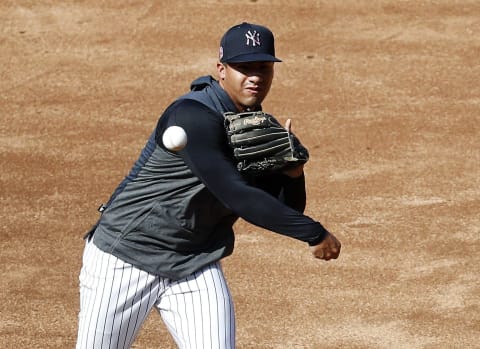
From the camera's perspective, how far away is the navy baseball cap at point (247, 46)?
14.5 ft

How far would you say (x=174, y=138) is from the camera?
411 cm

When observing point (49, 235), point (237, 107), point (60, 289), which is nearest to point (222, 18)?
point (49, 235)

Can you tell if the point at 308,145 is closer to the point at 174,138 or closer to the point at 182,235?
the point at 182,235

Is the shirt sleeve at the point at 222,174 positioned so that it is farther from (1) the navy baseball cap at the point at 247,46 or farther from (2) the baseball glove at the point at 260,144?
(1) the navy baseball cap at the point at 247,46

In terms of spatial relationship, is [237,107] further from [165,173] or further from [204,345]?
[204,345]

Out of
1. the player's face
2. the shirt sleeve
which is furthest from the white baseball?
the player's face

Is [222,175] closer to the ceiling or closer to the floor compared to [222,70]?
closer to the floor

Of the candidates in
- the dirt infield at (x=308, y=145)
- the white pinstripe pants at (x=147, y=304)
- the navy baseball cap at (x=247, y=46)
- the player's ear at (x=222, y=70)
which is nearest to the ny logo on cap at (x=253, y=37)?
the navy baseball cap at (x=247, y=46)

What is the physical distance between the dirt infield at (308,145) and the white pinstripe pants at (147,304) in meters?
2.08

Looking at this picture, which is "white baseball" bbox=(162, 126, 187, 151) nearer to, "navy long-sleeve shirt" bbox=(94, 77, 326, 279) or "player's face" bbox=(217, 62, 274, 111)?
"navy long-sleeve shirt" bbox=(94, 77, 326, 279)

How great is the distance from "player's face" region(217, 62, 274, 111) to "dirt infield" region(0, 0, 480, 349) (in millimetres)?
2530

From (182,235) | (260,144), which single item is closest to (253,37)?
(260,144)

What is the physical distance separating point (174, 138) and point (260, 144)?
45 cm

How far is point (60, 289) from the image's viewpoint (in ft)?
24.0
